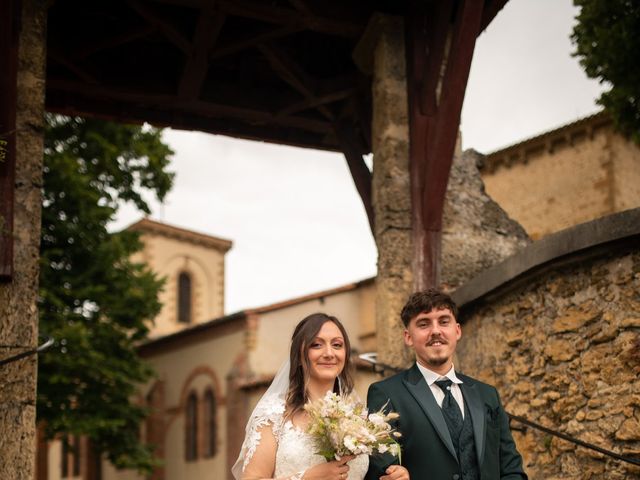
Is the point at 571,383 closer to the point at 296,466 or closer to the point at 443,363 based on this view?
the point at 443,363

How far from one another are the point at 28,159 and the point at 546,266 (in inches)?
150

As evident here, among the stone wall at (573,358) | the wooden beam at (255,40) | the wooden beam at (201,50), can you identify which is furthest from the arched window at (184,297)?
the stone wall at (573,358)

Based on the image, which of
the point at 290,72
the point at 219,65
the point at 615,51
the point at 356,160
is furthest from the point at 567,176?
the point at 290,72

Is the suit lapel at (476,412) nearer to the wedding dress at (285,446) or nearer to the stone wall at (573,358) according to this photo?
the wedding dress at (285,446)

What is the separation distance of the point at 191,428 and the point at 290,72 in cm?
1953

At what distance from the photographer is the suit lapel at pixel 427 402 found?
12.6 feet

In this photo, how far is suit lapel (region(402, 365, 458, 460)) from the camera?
12.6 feet

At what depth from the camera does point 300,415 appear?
3.95 m

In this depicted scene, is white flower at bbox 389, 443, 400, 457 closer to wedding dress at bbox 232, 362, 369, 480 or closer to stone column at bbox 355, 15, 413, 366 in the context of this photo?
wedding dress at bbox 232, 362, 369, 480

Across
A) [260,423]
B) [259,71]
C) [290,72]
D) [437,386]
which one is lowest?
[260,423]

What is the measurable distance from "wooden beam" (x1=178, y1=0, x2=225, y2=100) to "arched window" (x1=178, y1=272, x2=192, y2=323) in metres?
29.5

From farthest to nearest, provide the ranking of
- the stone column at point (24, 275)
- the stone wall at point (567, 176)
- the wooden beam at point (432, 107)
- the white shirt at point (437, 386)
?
the stone wall at point (567, 176), the wooden beam at point (432, 107), the stone column at point (24, 275), the white shirt at point (437, 386)

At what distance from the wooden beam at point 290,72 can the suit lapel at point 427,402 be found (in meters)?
5.52

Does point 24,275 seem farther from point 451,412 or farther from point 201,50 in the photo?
point 451,412
